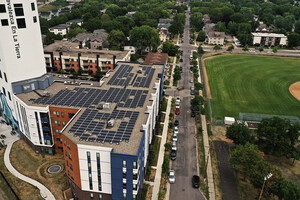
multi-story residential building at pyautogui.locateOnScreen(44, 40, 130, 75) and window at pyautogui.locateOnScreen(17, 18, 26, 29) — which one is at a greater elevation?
window at pyautogui.locateOnScreen(17, 18, 26, 29)

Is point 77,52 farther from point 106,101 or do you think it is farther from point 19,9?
point 106,101

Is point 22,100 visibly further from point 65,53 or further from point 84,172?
point 65,53

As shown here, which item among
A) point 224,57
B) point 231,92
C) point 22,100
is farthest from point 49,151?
point 224,57

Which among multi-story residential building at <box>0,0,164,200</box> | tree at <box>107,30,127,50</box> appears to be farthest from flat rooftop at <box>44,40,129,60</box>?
multi-story residential building at <box>0,0,164,200</box>

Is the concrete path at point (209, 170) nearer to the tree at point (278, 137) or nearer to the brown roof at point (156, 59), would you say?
the tree at point (278, 137)

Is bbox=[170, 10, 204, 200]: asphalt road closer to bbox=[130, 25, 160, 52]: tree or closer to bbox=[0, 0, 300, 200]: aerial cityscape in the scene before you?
bbox=[0, 0, 300, 200]: aerial cityscape

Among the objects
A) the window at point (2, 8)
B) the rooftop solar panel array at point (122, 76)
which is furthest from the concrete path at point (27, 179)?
the window at point (2, 8)

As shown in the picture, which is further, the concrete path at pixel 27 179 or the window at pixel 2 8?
the window at pixel 2 8
